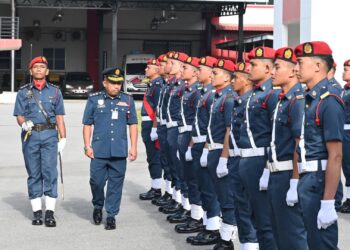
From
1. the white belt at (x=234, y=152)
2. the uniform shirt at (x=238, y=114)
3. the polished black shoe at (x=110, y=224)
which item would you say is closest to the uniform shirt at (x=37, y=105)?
the polished black shoe at (x=110, y=224)

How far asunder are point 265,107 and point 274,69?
1.54ft

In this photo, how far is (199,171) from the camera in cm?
868

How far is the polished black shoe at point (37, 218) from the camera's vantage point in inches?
381

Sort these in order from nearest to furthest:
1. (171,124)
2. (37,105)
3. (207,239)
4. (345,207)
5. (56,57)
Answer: (207,239) < (37,105) < (171,124) < (345,207) < (56,57)

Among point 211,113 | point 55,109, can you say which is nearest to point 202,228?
point 211,113

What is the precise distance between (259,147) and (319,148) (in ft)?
3.98

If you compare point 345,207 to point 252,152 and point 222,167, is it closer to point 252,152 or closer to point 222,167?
point 222,167

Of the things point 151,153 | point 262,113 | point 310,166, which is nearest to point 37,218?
point 151,153

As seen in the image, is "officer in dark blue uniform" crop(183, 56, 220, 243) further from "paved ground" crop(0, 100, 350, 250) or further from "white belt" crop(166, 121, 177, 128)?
"white belt" crop(166, 121, 177, 128)

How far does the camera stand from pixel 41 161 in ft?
32.1

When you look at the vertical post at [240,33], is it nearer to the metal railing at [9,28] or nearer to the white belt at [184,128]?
the metal railing at [9,28]

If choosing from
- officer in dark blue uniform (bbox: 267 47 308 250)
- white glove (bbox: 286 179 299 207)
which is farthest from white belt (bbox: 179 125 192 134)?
white glove (bbox: 286 179 299 207)

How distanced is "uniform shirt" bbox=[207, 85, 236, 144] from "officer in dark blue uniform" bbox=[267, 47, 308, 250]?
1.78 meters

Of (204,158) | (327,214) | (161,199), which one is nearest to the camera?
(327,214)
